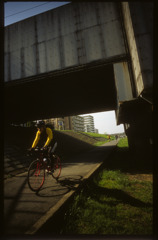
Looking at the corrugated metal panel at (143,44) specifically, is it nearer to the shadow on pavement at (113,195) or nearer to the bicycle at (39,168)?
the shadow on pavement at (113,195)

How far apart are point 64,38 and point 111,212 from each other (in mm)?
9091

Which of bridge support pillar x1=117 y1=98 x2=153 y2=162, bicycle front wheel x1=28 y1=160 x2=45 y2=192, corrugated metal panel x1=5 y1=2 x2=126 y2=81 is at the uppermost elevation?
corrugated metal panel x1=5 y1=2 x2=126 y2=81

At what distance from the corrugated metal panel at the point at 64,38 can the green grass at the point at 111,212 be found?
6.79 metres

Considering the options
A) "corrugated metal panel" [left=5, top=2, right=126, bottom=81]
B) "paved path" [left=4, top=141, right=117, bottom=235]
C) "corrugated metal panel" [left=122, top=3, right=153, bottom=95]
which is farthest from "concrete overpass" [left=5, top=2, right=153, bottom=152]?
"paved path" [left=4, top=141, right=117, bottom=235]

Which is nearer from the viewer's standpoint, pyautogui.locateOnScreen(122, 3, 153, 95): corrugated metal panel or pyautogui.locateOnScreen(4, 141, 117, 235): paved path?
pyautogui.locateOnScreen(4, 141, 117, 235): paved path

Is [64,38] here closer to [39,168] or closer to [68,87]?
[68,87]

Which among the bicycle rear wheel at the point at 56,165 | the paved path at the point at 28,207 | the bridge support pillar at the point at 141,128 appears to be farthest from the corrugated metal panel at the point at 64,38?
the paved path at the point at 28,207

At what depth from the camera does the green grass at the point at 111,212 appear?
2.66 meters

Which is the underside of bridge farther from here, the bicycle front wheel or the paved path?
the paved path

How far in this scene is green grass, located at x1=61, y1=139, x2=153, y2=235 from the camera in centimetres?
266

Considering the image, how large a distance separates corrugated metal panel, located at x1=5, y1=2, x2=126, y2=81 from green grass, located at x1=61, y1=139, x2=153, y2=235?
22.3 ft

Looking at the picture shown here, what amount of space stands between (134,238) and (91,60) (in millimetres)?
7779

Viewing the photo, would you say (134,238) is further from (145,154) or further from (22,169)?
(145,154)

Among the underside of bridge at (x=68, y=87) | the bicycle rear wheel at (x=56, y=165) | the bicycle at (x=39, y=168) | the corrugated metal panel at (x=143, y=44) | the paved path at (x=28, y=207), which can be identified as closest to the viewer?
the paved path at (x=28, y=207)
